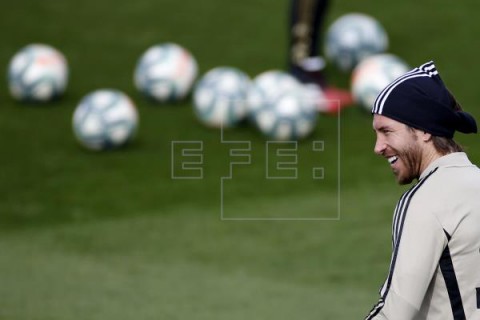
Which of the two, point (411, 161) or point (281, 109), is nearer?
point (411, 161)

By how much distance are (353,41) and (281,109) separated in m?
2.32

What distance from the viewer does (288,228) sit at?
8.40m

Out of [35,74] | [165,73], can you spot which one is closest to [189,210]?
[165,73]

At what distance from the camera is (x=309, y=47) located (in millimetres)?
10945

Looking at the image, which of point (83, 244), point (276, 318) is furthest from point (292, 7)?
point (276, 318)

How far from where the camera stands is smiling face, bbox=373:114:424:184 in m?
3.42

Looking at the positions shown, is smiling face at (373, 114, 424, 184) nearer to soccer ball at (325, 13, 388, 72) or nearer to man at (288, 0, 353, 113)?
man at (288, 0, 353, 113)

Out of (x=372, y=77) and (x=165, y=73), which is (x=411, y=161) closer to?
(x=372, y=77)

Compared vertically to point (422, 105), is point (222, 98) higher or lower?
higher

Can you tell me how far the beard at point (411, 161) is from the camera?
342 cm

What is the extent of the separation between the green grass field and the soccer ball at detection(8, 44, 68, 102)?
154 millimetres

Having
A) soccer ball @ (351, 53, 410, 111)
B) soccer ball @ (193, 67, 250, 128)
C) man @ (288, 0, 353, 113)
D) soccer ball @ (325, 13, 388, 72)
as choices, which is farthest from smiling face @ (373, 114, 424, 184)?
soccer ball @ (325, 13, 388, 72)

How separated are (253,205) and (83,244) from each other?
4.75 ft

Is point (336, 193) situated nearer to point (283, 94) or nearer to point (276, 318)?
point (283, 94)
